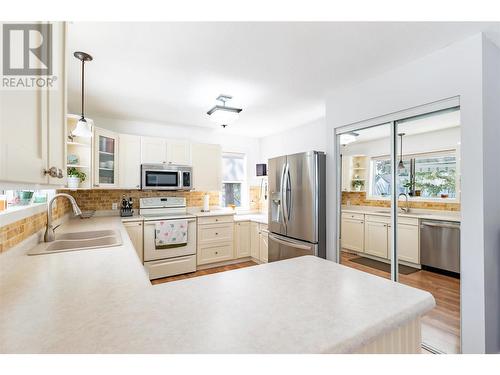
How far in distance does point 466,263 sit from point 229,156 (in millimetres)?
3866

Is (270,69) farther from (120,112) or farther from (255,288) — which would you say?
(120,112)

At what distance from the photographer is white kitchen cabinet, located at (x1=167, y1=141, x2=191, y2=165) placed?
3.98m

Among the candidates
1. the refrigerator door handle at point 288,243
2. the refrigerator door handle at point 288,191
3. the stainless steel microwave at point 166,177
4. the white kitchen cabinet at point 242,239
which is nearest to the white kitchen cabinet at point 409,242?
the refrigerator door handle at point 288,243

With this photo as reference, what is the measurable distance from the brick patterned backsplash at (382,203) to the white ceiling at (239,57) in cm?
117

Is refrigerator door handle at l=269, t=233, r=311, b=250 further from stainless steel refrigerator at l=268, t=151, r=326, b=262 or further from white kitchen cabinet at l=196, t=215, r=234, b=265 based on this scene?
white kitchen cabinet at l=196, t=215, r=234, b=265

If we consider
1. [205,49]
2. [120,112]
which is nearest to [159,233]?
[120,112]

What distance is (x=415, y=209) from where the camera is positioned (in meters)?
2.22

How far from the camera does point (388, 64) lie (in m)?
2.16

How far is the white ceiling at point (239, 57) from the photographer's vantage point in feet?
5.55

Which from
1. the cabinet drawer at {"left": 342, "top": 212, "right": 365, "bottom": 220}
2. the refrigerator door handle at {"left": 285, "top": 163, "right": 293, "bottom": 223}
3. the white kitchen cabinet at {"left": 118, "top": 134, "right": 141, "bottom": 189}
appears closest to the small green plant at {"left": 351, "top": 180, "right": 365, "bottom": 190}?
the cabinet drawer at {"left": 342, "top": 212, "right": 365, "bottom": 220}

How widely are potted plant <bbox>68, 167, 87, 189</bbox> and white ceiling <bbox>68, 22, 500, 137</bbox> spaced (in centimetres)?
86

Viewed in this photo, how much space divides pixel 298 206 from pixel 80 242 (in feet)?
7.35

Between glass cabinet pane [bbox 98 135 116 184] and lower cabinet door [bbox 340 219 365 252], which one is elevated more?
glass cabinet pane [bbox 98 135 116 184]

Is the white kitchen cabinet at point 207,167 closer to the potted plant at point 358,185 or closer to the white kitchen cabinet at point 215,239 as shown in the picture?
the white kitchen cabinet at point 215,239
